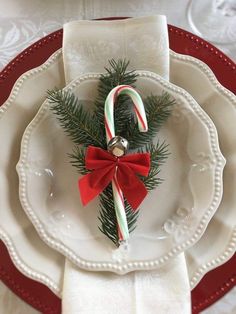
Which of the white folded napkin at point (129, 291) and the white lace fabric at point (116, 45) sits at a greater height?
the white lace fabric at point (116, 45)

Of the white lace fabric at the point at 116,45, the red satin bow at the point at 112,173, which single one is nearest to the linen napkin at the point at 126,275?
the white lace fabric at the point at 116,45

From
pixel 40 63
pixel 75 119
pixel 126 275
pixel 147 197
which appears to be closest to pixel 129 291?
pixel 126 275

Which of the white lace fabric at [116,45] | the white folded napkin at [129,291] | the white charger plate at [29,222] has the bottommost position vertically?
the white folded napkin at [129,291]

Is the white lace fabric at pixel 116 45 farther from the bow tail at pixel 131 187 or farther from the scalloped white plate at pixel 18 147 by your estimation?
the bow tail at pixel 131 187

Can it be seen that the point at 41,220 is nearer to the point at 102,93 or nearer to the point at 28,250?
the point at 28,250

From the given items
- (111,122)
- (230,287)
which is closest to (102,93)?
(111,122)

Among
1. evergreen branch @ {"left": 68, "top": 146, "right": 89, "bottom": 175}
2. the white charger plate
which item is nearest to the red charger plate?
the white charger plate

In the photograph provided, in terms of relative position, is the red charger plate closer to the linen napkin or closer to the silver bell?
the linen napkin
